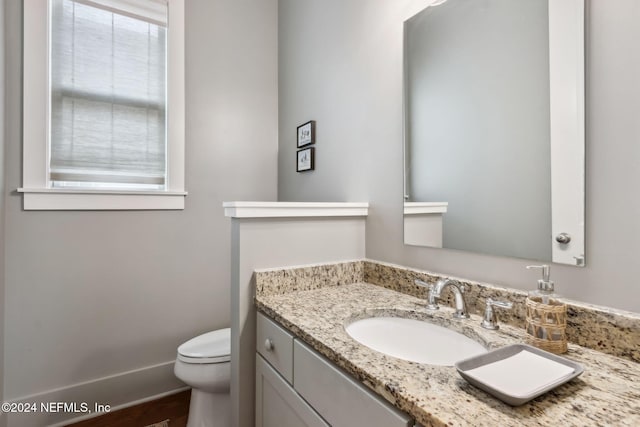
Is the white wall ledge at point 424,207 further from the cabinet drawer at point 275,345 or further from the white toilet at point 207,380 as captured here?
the white toilet at point 207,380

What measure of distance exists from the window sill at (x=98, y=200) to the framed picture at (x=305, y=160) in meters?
0.75

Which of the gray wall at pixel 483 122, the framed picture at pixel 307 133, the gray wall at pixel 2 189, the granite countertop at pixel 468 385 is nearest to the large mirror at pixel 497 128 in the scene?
the gray wall at pixel 483 122

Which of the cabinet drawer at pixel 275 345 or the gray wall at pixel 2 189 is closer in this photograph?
the cabinet drawer at pixel 275 345

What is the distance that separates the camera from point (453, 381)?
59 cm

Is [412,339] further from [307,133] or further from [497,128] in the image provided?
[307,133]

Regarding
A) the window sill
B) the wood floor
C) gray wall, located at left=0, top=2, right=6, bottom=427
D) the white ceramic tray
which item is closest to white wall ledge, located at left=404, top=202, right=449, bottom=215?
the white ceramic tray

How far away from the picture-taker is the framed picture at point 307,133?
185 centimetres

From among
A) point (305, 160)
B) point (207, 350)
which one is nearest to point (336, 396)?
point (207, 350)

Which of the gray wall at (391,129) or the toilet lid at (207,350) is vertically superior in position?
the gray wall at (391,129)

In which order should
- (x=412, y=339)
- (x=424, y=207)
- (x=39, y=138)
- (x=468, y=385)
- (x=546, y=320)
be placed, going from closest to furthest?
(x=468, y=385), (x=546, y=320), (x=412, y=339), (x=424, y=207), (x=39, y=138)

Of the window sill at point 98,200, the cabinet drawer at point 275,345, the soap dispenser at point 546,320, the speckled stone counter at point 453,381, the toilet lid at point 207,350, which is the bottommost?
the toilet lid at point 207,350

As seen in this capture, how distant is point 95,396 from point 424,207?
2.03 m

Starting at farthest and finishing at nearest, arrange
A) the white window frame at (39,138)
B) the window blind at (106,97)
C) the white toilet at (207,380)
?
the window blind at (106,97) < the white window frame at (39,138) < the white toilet at (207,380)

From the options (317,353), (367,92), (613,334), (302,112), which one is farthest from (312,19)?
(613,334)
